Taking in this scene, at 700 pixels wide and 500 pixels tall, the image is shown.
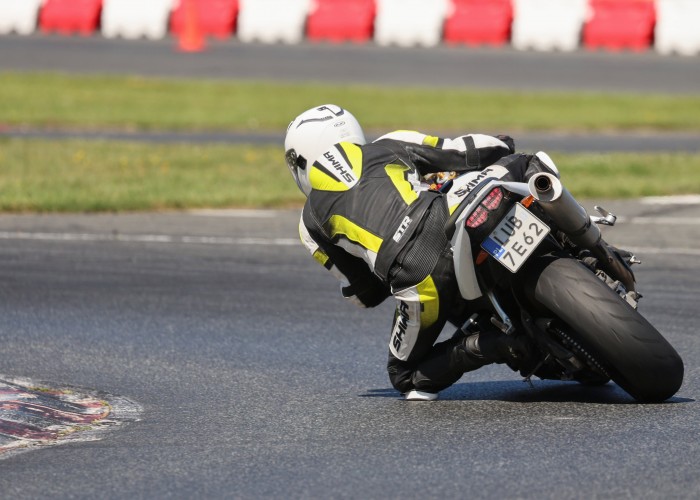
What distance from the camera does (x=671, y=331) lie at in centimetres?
778

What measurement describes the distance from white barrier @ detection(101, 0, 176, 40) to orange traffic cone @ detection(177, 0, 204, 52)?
546 mm

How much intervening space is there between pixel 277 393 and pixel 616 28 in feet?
67.4

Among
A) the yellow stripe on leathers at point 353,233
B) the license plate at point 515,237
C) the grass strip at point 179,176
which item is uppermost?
the license plate at point 515,237

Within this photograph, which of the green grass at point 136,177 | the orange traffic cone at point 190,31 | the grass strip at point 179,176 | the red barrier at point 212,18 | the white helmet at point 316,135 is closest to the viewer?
the white helmet at point 316,135

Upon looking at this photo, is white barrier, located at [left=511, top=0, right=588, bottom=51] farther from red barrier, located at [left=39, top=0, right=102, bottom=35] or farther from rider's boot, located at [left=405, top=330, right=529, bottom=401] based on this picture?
rider's boot, located at [left=405, top=330, right=529, bottom=401]

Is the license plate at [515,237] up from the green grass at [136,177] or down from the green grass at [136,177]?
up

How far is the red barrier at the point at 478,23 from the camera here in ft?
86.1

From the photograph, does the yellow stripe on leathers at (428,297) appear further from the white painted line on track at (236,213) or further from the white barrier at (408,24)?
the white barrier at (408,24)

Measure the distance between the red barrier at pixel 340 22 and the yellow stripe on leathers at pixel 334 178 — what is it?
20990mm

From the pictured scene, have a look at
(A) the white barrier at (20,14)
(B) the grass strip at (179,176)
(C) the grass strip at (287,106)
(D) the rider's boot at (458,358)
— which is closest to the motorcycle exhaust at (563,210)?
(D) the rider's boot at (458,358)

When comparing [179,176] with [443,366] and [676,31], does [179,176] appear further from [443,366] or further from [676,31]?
[676,31]

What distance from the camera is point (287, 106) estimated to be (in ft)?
70.7

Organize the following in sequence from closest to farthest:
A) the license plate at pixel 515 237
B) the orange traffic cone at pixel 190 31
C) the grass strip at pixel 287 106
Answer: the license plate at pixel 515 237, the grass strip at pixel 287 106, the orange traffic cone at pixel 190 31

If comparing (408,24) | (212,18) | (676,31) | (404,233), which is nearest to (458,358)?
(404,233)
